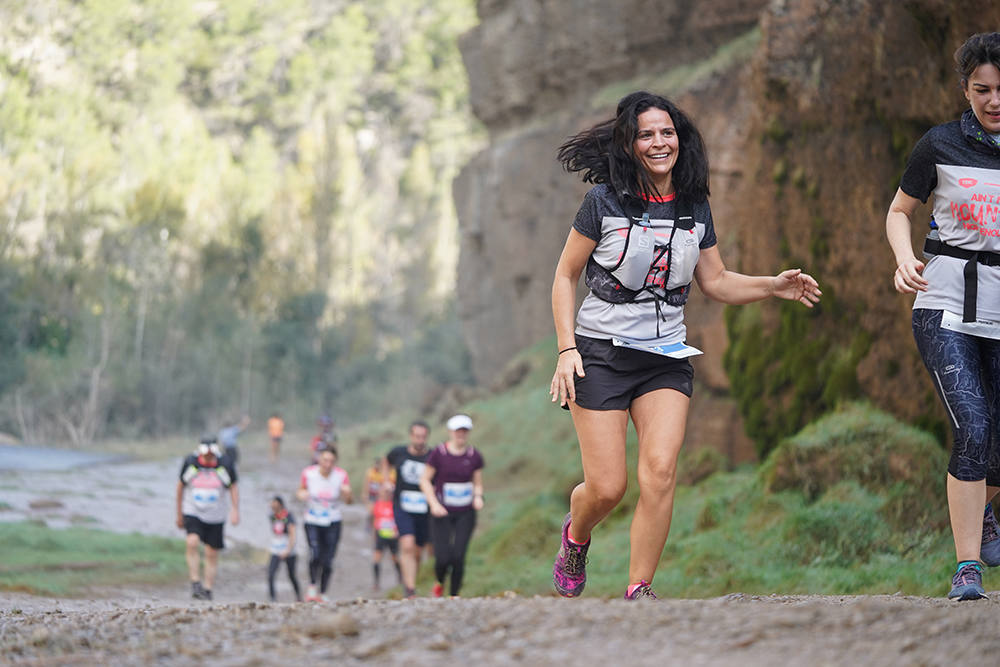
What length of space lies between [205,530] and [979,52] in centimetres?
968

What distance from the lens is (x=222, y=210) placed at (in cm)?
5125

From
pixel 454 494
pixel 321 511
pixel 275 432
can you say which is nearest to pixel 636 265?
pixel 454 494

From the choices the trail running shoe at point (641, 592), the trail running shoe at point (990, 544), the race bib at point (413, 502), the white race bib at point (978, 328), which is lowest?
the race bib at point (413, 502)

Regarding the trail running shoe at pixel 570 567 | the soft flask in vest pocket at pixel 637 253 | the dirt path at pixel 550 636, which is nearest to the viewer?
the dirt path at pixel 550 636

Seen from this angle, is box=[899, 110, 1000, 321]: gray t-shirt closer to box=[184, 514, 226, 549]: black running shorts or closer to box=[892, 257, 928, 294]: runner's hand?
box=[892, 257, 928, 294]: runner's hand

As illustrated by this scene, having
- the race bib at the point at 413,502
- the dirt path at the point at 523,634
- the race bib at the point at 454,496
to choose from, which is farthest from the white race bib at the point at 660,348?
the race bib at the point at 413,502

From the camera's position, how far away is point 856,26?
1070 centimetres

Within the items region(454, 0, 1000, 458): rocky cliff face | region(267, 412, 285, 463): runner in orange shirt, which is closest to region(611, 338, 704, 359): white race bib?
region(454, 0, 1000, 458): rocky cliff face

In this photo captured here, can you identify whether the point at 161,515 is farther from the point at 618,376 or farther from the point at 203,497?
the point at 618,376

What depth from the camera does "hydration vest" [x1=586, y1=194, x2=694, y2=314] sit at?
16.2 feet

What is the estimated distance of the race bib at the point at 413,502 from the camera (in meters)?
12.7

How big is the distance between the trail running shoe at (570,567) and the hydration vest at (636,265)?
3.44 feet

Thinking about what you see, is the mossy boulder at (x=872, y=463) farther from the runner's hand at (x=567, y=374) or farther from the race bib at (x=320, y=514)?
the race bib at (x=320, y=514)

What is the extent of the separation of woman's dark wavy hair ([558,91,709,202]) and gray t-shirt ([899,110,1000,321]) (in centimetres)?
88
